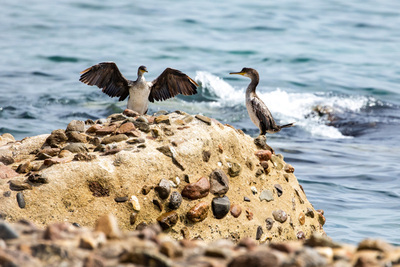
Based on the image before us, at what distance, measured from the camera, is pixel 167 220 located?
5.37 metres

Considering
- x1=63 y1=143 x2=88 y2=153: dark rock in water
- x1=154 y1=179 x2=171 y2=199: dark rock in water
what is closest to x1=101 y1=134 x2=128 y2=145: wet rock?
x1=63 y1=143 x2=88 y2=153: dark rock in water

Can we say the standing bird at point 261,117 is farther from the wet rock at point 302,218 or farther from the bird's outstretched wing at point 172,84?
the wet rock at point 302,218

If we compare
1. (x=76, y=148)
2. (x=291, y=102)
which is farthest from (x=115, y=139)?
(x=291, y=102)

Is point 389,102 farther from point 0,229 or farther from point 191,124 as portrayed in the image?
point 0,229

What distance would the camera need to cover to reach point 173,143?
229 inches

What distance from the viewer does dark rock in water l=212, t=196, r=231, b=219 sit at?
5.62 metres

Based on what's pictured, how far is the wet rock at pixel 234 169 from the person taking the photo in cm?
598

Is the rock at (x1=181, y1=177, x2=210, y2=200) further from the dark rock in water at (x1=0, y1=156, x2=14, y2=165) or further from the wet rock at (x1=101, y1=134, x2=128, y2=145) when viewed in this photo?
A: the dark rock in water at (x1=0, y1=156, x2=14, y2=165)

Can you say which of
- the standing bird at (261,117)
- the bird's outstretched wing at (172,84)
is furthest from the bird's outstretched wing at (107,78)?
the standing bird at (261,117)

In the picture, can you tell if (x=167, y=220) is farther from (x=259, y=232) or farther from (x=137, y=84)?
(x=137, y=84)

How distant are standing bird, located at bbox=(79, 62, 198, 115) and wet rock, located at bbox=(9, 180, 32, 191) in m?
2.57

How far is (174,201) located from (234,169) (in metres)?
0.81

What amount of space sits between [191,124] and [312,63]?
13.8m

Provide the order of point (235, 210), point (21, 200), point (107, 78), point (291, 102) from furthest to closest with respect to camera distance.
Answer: point (291, 102) → point (107, 78) → point (235, 210) → point (21, 200)
